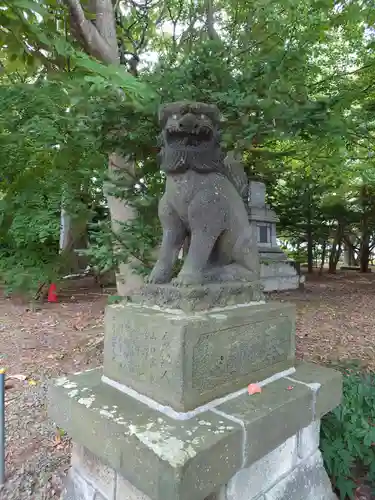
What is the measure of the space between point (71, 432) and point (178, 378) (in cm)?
64

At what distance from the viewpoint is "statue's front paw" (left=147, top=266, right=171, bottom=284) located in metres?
1.77

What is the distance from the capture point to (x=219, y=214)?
1.73 m

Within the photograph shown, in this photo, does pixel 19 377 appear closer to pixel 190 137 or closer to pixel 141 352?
pixel 141 352

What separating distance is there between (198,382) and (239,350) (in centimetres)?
30

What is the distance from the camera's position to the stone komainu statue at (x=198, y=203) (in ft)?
5.34

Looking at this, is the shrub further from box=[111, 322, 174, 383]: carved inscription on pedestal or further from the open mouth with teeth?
the open mouth with teeth

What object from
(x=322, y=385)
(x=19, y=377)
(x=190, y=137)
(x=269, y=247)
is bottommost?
(x=19, y=377)

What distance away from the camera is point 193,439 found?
125 cm

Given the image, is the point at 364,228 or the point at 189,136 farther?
the point at 364,228

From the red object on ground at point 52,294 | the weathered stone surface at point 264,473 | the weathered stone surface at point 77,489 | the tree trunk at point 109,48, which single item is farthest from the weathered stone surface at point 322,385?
the red object on ground at point 52,294

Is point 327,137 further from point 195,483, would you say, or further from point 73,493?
point 73,493

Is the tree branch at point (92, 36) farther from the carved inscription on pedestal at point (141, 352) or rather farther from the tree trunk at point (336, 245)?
the tree trunk at point (336, 245)

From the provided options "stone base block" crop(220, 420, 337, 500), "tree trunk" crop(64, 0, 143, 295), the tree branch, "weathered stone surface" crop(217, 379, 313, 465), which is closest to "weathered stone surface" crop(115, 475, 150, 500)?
"stone base block" crop(220, 420, 337, 500)

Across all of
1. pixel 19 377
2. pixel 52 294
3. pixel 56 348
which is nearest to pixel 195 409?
pixel 19 377
